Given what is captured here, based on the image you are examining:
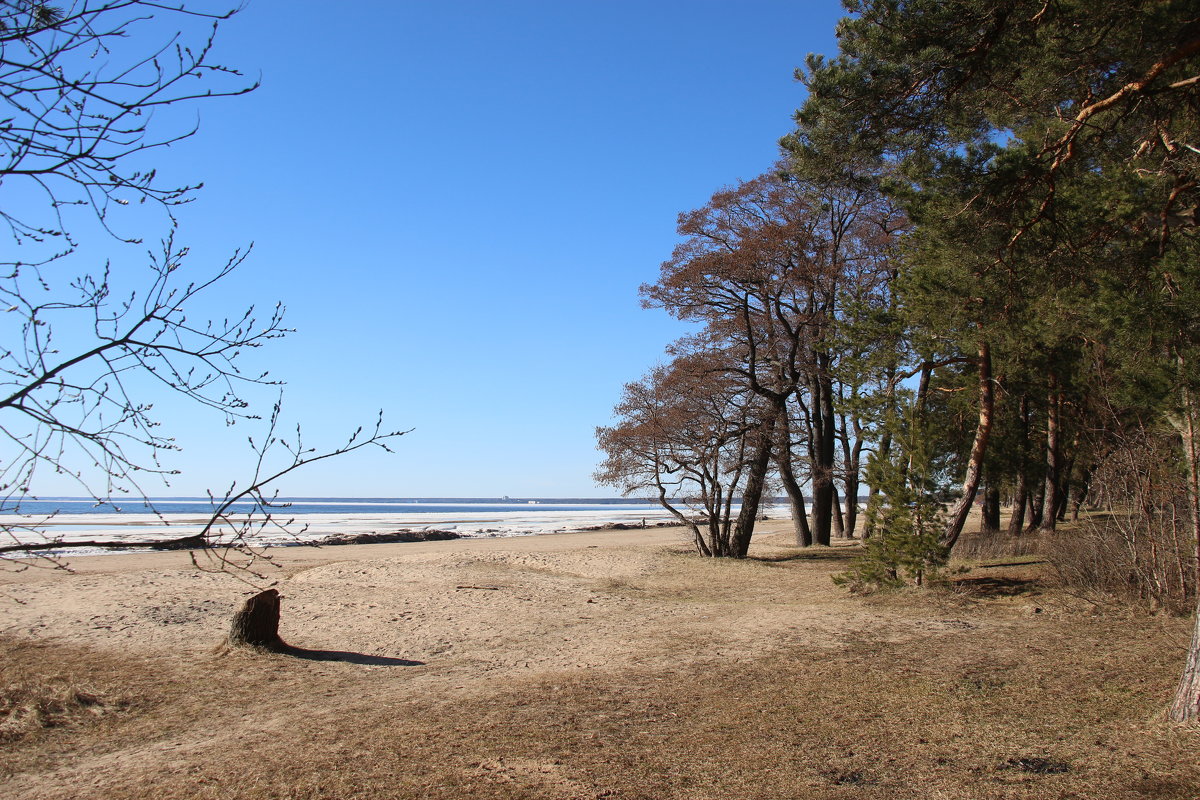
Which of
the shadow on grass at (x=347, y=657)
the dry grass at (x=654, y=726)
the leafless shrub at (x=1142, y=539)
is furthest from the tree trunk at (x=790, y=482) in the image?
the shadow on grass at (x=347, y=657)

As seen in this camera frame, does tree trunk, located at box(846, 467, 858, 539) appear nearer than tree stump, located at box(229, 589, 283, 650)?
No

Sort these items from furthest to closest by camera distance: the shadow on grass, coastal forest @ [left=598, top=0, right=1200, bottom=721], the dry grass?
the shadow on grass, coastal forest @ [left=598, top=0, right=1200, bottom=721], the dry grass

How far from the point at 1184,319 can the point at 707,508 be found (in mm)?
12568

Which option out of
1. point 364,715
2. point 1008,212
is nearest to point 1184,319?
point 1008,212

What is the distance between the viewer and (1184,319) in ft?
28.6

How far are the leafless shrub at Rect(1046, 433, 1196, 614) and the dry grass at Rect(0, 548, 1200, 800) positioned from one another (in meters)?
0.83

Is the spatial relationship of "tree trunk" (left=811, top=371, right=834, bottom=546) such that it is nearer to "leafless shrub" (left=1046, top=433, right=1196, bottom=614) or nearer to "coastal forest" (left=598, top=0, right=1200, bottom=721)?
"coastal forest" (left=598, top=0, right=1200, bottom=721)

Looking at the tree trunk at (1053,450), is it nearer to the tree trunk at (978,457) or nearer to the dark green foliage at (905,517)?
the tree trunk at (978,457)

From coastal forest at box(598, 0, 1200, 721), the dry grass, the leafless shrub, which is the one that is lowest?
the dry grass

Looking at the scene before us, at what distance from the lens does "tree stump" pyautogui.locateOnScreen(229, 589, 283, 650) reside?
30.0 ft

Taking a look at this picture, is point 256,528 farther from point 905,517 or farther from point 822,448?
point 822,448

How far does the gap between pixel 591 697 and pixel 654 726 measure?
3.40ft

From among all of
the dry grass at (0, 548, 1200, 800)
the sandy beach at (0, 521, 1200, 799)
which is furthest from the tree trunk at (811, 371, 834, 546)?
the dry grass at (0, 548, 1200, 800)

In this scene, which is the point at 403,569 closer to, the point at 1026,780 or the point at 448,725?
Answer: the point at 448,725
